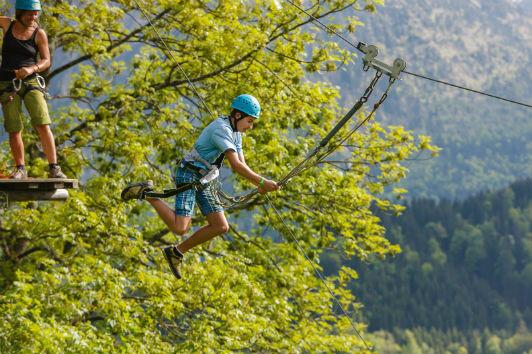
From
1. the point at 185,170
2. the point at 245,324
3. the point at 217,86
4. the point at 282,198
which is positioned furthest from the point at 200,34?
the point at 185,170

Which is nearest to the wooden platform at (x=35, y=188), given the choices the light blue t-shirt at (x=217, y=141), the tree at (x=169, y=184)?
the light blue t-shirt at (x=217, y=141)

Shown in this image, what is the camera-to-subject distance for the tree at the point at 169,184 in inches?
759

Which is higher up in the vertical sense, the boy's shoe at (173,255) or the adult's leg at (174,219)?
the adult's leg at (174,219)

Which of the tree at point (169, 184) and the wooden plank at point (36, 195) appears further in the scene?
the tree at point (169, 184)

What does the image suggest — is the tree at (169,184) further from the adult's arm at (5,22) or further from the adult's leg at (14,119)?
the adult's arm at (5,22)

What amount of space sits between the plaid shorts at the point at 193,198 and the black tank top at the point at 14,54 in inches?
81.5

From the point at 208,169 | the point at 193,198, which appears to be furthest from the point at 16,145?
the point at 208,169

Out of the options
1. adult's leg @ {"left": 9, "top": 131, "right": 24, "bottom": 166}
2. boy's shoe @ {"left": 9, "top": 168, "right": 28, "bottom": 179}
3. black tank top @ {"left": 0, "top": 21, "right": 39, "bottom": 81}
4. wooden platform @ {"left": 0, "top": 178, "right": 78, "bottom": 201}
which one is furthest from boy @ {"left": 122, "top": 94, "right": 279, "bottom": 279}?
black tank top @ {"left": 0, "top": 21, "right": 39, "bottom": 81}

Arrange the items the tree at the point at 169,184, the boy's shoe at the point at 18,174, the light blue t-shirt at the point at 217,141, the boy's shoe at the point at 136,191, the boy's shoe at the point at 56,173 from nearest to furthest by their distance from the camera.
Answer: the light blue t-shirt at the point at 217,141, the boy's shoe at the point at 18,174, the boy's shoe at the point at 56,173, the boy's shoe at the point at 136,191, the tree at the point at 169,184

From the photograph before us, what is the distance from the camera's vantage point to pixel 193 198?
10.6 metres

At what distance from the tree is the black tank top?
7.38m

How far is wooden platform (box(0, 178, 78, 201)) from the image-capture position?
1012cm

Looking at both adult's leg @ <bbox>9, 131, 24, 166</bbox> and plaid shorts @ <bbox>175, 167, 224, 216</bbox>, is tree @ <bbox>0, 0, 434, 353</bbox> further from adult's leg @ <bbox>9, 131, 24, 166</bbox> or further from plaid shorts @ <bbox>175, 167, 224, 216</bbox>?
plaid shorts @ <bbox>175, 167, 224, 216</bbox>

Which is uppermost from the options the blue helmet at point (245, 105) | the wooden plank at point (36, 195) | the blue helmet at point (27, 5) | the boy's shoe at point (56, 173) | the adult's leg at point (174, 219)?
the blue helmet at point (245, 105)
